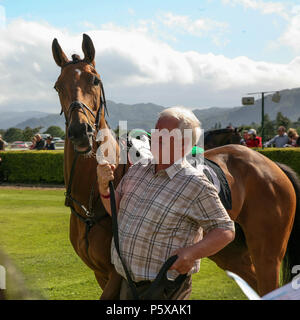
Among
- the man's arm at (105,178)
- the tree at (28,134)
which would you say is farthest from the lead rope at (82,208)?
the tree at (28,134)

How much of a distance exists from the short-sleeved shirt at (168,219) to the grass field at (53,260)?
0.55 meters

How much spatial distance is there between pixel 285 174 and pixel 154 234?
8.21 ft

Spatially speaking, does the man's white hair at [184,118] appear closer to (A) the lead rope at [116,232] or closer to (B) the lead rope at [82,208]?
(A) the lead rope at [116,232]

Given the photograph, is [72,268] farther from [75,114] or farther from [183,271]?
[183,271]

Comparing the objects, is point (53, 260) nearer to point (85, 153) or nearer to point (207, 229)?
point (85, 153)

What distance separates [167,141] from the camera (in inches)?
83.1

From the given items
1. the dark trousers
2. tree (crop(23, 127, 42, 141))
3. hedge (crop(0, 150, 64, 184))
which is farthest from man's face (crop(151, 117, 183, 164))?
tree (crop(23, 127, 42, 141))

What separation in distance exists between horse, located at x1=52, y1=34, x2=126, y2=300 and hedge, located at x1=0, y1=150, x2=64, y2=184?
45.4ft

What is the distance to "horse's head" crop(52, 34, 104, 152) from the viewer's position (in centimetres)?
284

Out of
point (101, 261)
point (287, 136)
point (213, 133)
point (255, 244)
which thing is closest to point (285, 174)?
point (255, 244)

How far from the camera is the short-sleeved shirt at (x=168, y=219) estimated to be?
2.09 m

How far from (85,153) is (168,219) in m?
1.04
